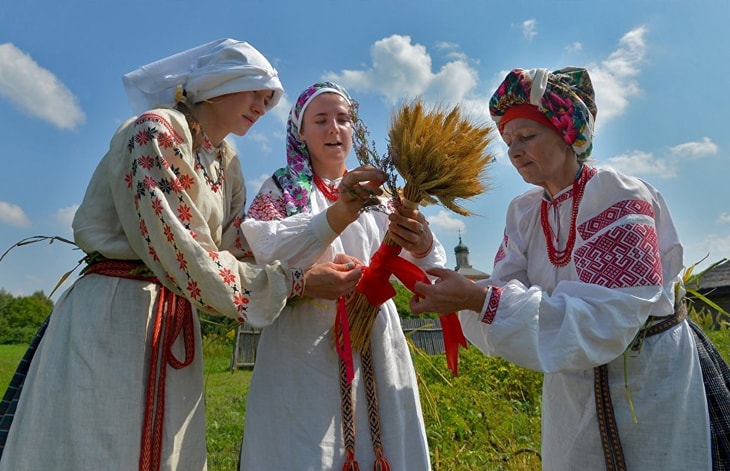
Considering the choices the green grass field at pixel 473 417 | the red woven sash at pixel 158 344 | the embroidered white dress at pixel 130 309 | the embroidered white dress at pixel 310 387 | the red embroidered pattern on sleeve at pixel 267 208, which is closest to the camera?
the embroidered white dress at pixel 130 309

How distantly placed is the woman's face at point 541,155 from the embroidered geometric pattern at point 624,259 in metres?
0.38

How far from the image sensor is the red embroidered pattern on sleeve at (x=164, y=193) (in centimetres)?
189

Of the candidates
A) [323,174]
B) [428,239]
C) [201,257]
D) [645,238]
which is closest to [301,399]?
[201,257]

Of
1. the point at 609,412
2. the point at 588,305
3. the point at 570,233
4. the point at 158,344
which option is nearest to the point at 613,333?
the point at 588,305

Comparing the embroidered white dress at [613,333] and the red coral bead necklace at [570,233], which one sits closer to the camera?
the embroidered white dress at [613,333]

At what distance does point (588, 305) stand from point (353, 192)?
39.6 inches

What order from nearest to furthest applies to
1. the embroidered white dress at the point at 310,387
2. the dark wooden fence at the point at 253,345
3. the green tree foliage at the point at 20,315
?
the embroidered white dress at the point at 310,387
the dark wooden fence at the point at 253,345
the green tree foliage at the point at 20,315

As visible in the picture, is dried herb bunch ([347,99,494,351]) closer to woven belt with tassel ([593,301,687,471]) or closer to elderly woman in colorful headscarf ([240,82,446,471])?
elderly woman in colorful headscarf ([240,82,446,471])

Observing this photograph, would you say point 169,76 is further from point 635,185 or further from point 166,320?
point 635,185

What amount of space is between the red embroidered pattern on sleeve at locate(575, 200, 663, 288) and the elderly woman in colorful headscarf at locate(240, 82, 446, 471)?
27.7 inches

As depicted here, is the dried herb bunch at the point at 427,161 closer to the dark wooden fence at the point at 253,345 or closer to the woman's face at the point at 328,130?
the woman's face at the point at 328,130

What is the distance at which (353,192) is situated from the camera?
2137 millimetres

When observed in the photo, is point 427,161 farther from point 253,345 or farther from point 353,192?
point 253,345

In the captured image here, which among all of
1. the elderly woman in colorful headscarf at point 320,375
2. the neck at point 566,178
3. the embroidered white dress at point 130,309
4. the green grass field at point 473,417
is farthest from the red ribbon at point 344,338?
the neck at point 566,178
